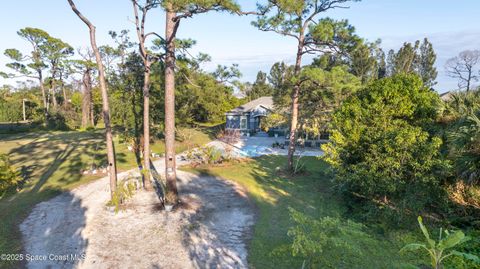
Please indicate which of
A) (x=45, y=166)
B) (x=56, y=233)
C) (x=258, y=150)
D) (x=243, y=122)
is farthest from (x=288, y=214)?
(x=243, y=122)

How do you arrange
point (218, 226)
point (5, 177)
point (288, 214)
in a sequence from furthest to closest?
point (5, 177) < point (288, 214) < point (218, 226)

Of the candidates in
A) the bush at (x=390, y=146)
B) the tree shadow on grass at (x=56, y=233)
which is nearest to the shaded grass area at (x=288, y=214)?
the bush at (x=390, y=146)

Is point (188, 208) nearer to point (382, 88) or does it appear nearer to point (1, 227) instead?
point (1, 227)

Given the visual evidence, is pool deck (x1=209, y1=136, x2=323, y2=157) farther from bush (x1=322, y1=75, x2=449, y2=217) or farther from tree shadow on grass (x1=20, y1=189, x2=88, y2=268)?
tree shadow on grass (x1=20, y1=189, x2=88, y2=268)

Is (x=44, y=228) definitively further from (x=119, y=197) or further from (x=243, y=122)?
(x=243, y=122)

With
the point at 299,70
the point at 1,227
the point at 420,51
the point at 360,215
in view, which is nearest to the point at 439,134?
the point at 360,215

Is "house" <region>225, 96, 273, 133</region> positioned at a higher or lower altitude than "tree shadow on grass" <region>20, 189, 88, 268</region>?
higher

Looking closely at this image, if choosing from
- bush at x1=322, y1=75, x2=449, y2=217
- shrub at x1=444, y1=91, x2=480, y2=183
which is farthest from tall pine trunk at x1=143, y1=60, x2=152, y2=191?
shrub at x1=444, y1=91, x2=480, y2=183
